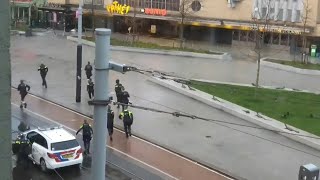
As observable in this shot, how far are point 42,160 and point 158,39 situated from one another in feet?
137

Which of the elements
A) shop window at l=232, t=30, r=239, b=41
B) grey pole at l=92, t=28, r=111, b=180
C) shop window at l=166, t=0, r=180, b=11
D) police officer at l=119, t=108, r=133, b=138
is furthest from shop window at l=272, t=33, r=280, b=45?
grey pole at l=92, t=28, r=111, b=180

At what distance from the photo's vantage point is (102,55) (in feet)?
23.1

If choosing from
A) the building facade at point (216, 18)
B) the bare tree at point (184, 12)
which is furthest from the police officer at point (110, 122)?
the bare tree at point (184, 12)

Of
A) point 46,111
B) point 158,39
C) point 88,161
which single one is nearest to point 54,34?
point 158,39

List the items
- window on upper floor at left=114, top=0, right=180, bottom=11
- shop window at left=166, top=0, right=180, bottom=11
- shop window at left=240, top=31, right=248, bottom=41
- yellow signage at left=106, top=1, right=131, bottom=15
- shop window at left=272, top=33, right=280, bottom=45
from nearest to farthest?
shop window at left=272, top=33, right=280, bottom=45 < shop window at left=240, top=31, right=248, bottom=41 < shop window at left=166, top=0, right=180, bottom=11 < window on upper floor at left=114, top=0, right=180, bottom=11 < yellow signage at left=106, top=1, right=131, bottom=15

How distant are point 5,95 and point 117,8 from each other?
53574 millimetres

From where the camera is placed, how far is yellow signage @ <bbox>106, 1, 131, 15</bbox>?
5847 cm

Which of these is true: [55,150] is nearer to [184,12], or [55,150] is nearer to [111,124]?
[111,124]

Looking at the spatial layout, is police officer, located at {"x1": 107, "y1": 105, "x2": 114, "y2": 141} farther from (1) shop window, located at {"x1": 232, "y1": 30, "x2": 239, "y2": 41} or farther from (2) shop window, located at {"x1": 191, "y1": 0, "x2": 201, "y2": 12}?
(2) shop window, located at {"x1": 191, "y1": 0, "x2": 201, "y2": 12}

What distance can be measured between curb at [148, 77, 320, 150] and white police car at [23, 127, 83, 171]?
8.18 metres

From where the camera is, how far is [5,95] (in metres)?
6.18

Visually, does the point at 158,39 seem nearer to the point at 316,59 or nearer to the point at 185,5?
the point at 185,5

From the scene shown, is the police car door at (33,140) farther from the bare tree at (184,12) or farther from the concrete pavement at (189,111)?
the bare tree at (184,12)

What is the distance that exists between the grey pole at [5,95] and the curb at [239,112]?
1570 cm
